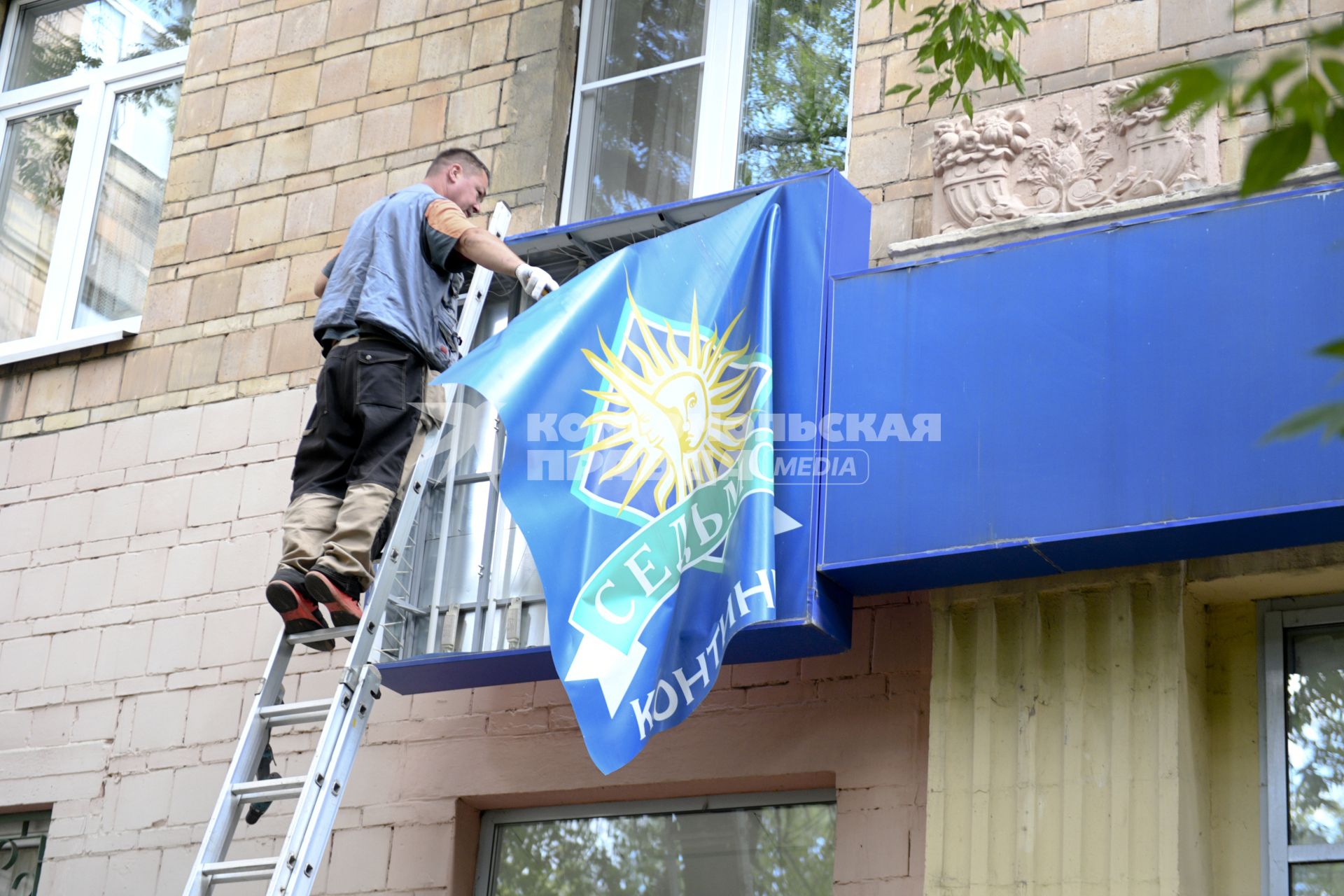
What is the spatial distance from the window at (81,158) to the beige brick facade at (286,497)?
319 millimetres

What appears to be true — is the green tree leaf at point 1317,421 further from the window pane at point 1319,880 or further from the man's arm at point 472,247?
the man's arm at point 472,247

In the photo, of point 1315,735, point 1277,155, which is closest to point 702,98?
point 1315,735

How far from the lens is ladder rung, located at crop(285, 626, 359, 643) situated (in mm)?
5449

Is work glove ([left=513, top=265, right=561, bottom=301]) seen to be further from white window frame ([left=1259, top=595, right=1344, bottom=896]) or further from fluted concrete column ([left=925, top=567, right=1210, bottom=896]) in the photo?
white window frame ([left=1259, top=595, right=1344, bottom=896])

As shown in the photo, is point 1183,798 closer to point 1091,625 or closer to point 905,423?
point 1091,625

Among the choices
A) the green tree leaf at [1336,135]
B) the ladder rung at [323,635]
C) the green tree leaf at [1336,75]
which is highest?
the green tree leaf at [1336,75]

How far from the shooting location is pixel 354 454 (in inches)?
227

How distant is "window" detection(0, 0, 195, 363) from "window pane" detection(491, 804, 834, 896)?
3177mm

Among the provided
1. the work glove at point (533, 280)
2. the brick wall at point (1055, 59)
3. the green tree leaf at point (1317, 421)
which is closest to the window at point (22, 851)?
the work glove at point (533, 280)

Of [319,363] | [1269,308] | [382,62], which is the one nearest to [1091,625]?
[1269,308]

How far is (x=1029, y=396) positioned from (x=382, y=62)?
12.2 feet

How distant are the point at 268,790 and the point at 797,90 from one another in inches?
133

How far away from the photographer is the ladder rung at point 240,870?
4.82 m

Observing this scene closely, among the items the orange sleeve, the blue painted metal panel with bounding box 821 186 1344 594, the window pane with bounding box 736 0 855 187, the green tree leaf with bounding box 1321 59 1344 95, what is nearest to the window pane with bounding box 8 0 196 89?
the window pane with bounding box 736 0 855 187
